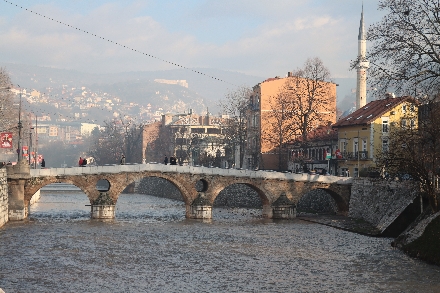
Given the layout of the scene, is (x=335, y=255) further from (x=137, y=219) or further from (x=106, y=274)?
(x=137, y=219)

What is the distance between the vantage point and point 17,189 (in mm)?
58375

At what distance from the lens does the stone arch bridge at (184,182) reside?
58.9m

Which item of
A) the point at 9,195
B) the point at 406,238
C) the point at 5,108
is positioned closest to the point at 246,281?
the point at 406,238

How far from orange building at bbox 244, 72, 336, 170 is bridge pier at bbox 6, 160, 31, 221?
33968 millimetres

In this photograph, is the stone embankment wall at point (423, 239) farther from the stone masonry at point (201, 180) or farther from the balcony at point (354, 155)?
the balcony at point (354, 155)

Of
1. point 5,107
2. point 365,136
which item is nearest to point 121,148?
point 5,107

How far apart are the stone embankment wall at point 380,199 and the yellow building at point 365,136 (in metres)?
6.26

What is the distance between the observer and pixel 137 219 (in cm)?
6300

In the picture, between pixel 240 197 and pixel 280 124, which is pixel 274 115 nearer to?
pixel 280 124

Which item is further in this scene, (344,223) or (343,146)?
(343,146)

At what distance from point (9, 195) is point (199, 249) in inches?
788

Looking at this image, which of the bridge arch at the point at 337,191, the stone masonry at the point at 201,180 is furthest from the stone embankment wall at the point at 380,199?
the stone masonry at the point at 201,180

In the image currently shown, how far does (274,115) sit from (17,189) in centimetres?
3717

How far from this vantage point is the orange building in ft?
288
